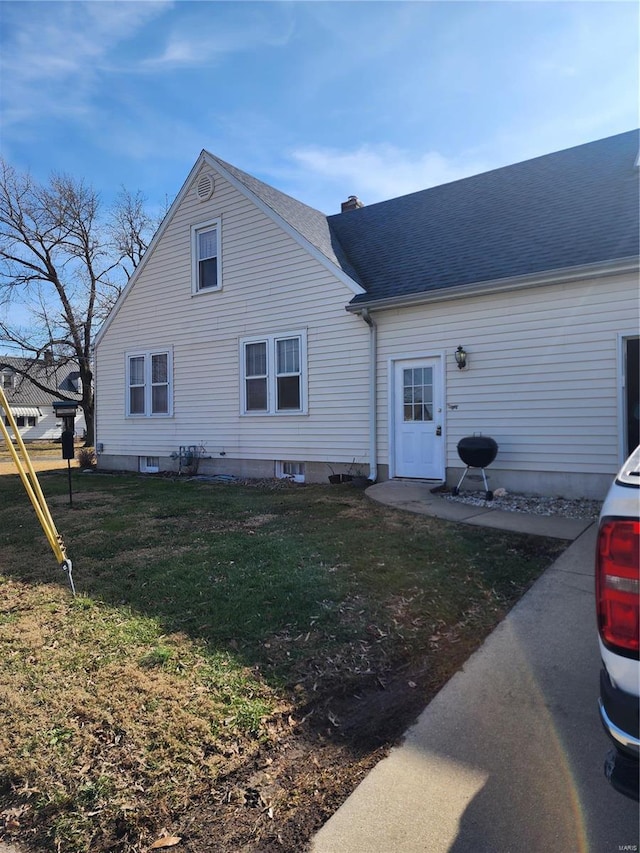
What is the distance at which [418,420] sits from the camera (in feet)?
30.0

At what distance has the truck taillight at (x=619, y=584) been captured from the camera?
4.99 ft

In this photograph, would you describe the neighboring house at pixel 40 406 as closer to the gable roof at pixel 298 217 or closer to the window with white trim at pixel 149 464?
the window with white trim at pixel 149 464

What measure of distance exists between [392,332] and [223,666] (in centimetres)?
735

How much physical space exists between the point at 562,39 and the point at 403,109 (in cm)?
308

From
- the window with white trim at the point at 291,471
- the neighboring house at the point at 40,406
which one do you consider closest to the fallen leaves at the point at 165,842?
the window with white trim at the point at 291,471

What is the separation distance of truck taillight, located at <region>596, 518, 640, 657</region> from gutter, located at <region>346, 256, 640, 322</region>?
22.5 feet

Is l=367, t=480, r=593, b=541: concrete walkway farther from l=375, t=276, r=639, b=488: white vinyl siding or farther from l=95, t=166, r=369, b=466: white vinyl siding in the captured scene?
l=95, t=166, r=369, b=466: white vinyl siding

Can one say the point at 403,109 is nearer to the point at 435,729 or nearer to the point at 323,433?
the point at 323,433

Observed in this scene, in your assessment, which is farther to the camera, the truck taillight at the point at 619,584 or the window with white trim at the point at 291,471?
the window with white trim at the point at 291,471

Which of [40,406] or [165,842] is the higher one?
[40,406]

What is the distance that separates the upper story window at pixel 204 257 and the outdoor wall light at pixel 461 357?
640cm

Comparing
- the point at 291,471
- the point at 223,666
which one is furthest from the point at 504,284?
the point at 223,666

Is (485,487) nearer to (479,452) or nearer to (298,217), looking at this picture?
(479,452)

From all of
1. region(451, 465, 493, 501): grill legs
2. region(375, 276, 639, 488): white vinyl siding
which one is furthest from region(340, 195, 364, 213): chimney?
region(451, 465, 493, 501): grill legs
